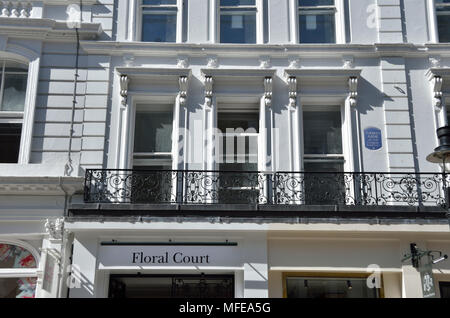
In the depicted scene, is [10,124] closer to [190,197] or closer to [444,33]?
[190,197]

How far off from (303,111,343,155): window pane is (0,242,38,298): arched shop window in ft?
21.4

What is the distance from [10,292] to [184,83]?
5802 millimetres

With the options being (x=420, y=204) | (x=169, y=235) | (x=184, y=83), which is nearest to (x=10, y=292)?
(x=169, y=235)

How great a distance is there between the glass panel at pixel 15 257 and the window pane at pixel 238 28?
6615 millimetres

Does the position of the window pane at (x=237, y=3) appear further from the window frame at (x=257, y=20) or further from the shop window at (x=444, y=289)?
the shop window at (x=444, y=289)

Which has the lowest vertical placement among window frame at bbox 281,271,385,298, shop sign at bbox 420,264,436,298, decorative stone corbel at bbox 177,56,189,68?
shop sign at bbox 420,264,436,298

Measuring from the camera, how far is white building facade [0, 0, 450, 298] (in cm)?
1280

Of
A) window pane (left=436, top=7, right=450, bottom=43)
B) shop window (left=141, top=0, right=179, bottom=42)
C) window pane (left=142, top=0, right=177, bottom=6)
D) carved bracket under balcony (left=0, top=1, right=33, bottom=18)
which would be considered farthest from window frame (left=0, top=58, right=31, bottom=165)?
window pane (left=436, top=7, right=450, bottom=43)

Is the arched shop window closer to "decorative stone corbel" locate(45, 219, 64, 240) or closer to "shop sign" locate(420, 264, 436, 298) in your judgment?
"decorative stone corbel" locate(45, 219, 64, 240)

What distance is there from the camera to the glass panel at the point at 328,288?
13070 mm

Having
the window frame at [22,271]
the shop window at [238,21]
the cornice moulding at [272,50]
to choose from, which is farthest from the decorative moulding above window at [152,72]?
the window frame at [22,271]

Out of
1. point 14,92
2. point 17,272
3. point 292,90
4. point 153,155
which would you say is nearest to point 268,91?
point 292,90

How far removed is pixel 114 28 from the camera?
15.0 metres

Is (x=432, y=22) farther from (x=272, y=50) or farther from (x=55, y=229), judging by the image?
(x=55, y=229)
